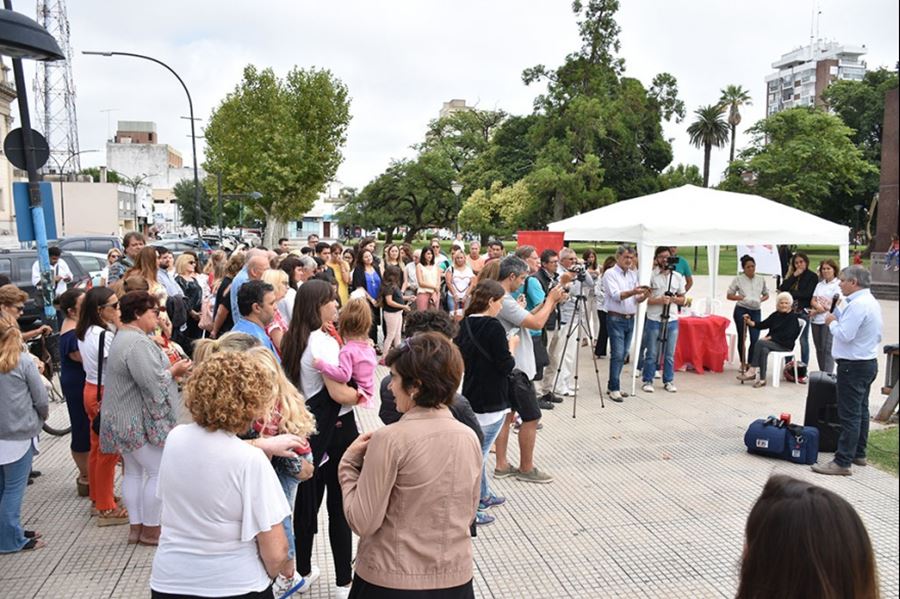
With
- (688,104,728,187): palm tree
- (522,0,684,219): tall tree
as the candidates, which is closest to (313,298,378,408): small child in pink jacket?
(522,0,684,219): tall tree

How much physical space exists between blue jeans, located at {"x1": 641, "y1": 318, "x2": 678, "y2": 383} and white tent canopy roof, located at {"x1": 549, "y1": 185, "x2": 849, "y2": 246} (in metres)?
1.15

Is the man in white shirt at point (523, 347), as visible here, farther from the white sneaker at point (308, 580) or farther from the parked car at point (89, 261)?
the parked car at point (89, 261)

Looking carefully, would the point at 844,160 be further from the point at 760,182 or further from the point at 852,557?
the point at 852,557

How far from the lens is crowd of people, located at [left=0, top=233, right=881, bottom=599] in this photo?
234 centimetres

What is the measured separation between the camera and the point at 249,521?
2.33 m

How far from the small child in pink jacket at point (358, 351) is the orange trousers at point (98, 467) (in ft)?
6.71

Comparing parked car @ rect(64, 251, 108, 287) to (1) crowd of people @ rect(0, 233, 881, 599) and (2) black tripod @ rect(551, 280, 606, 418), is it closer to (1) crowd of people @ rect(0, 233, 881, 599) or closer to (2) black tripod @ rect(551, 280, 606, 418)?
(1) crowd of people @ rect(0, 233, 881, 599)

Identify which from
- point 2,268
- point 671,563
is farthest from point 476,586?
point 2,268

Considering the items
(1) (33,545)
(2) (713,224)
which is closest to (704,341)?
(2) (713,224)

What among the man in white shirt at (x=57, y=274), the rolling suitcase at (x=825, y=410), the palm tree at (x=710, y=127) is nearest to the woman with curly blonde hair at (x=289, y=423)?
the rolling suitcase at (x=825, y=410)

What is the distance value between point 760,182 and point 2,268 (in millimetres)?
41721

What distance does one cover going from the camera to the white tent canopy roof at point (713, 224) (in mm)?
8789

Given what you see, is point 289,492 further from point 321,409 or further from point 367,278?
point 367,278

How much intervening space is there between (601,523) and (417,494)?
10.4 ft
